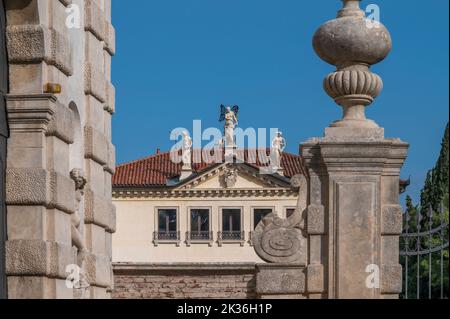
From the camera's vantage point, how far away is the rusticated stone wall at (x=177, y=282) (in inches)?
1253

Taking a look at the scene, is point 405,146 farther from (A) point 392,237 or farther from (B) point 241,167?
(B) point 241,167

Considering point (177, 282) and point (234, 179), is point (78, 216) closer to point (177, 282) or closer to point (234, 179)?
point (177, 282)

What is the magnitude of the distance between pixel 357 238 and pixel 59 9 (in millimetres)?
4219

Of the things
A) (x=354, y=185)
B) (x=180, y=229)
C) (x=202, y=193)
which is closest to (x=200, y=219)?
(x=180, y=229)

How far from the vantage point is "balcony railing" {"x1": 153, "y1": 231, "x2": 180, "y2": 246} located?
72562 millimetres

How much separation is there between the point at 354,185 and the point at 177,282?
691 inches

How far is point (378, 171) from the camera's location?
1480 cm

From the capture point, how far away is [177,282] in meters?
32.0

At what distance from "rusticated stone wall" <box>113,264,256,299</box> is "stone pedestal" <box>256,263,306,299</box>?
15872 mm

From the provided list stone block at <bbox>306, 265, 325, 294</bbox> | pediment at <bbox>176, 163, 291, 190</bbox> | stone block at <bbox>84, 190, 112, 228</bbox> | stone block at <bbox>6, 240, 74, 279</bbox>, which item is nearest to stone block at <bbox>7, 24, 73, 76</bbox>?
stone block at <bbox>6, 240, 74, 279</bbox>
